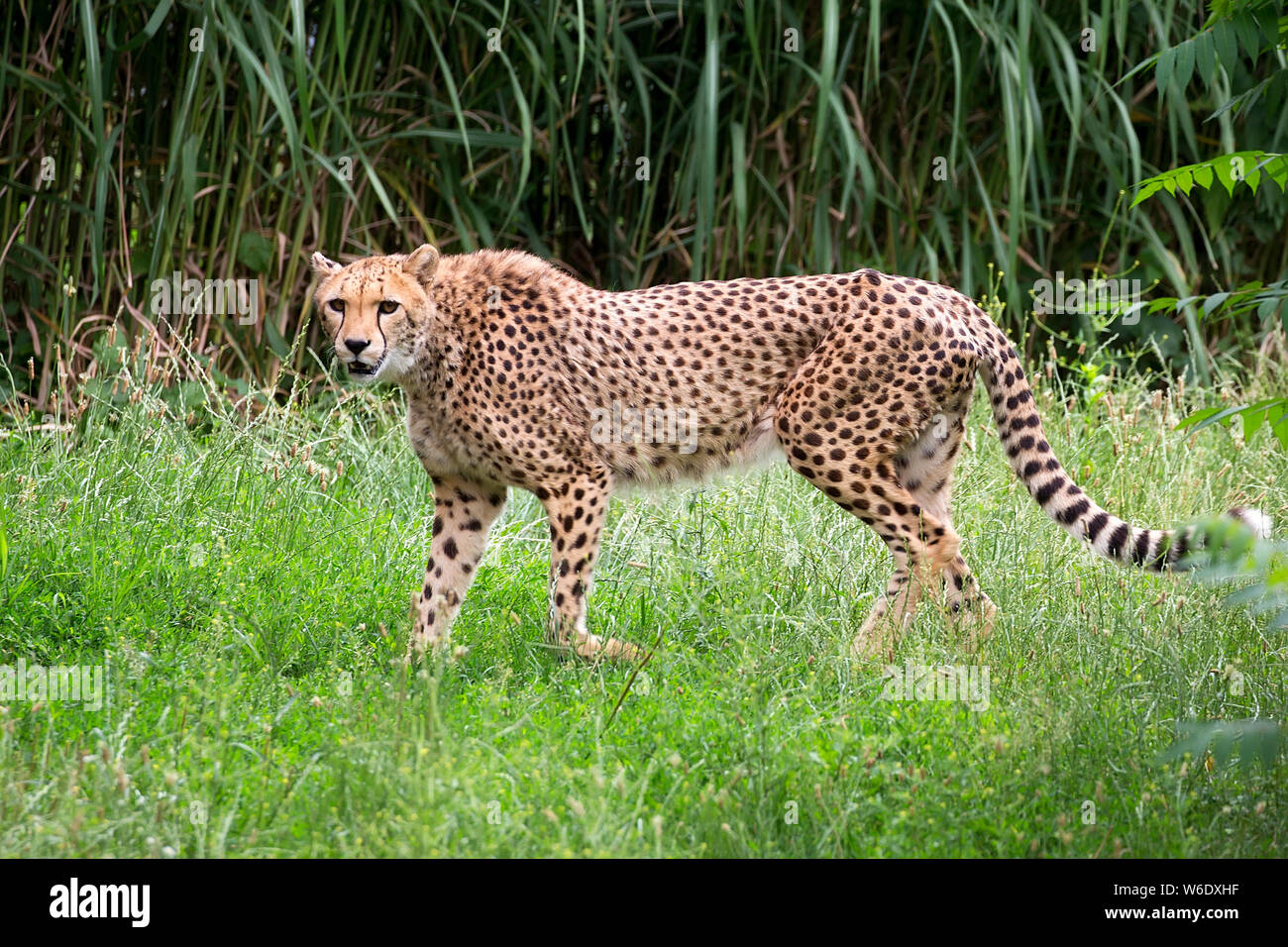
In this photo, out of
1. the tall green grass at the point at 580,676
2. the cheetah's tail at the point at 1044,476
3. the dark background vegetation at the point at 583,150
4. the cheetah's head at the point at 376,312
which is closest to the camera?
the tall green grass at the point at 580,676

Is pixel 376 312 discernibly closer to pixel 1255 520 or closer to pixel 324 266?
pixel 324 266

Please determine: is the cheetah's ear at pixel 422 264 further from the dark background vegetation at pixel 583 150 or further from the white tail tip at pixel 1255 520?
the white tail tip at pixel 1255 520

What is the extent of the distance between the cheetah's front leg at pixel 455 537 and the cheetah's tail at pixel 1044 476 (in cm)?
152

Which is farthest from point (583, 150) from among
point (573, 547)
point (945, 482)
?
point (573, 547)

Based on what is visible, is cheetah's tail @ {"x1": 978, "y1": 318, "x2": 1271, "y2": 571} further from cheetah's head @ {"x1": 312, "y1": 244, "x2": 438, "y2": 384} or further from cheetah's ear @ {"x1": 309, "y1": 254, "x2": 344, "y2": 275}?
cheetah's ear @ {"x1": 309, "y1": 254, "x2": 344, "y2": 275}

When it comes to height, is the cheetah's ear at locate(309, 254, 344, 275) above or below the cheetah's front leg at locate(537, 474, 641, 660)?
above

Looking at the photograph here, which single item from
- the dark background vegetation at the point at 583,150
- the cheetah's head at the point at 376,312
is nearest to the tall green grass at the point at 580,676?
the cheetah's head at the point at 376,312

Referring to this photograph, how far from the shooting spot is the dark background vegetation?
5613mm

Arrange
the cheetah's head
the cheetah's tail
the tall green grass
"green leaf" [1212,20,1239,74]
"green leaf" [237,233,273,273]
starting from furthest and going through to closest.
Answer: "green leaf" [237,233,273,273], the cheetah's head, the cheetah's tail, "green leaf" [1212,20,1239,74], the tall green grass

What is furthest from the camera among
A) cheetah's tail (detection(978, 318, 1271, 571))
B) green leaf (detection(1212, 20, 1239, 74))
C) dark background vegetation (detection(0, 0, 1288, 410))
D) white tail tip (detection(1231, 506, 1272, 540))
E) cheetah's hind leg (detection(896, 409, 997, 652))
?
dark background vegetation (detection(0, 0, 1288, 410))

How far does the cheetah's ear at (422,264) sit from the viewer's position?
163 inches

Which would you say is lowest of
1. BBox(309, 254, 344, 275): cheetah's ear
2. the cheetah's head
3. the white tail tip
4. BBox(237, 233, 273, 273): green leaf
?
the white tail tip

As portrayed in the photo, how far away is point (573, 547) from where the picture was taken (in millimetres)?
4039

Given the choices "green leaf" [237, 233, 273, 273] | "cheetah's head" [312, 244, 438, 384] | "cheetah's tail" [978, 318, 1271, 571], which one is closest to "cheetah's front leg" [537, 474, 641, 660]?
"cheetah's head" [312, 244, 438, 384]
